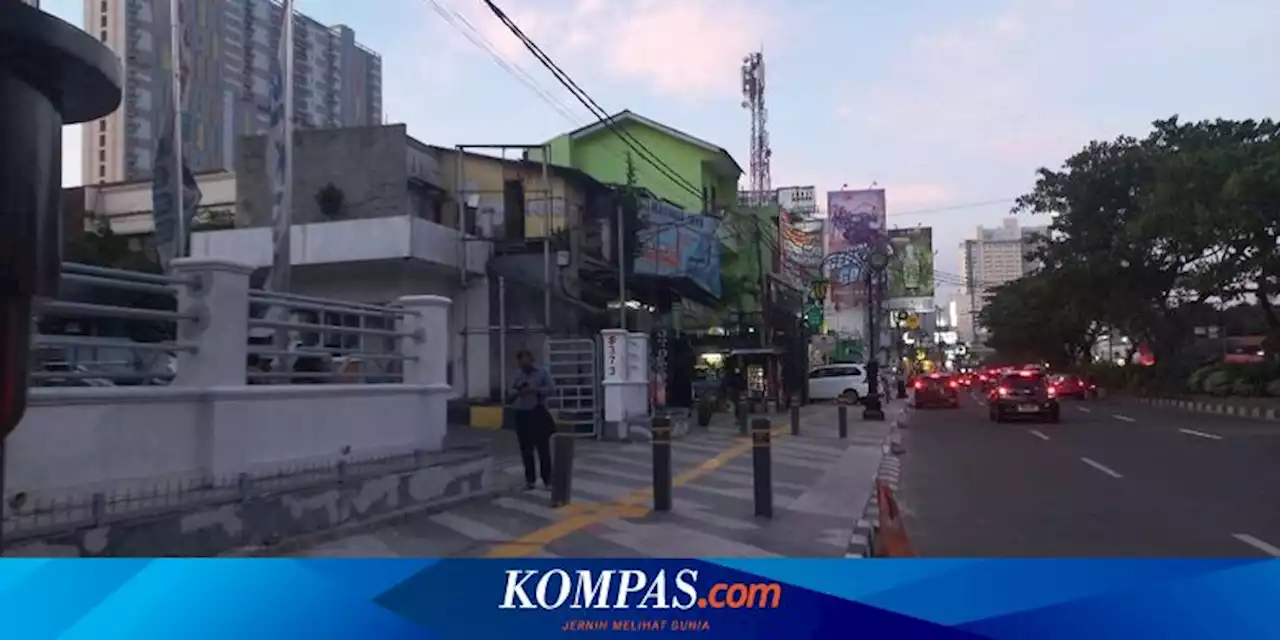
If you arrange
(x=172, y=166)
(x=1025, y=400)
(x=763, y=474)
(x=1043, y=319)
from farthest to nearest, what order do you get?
(x=1043, y=319)
(x=1025, y=400)
(x=172, y=166)
(x=763, y=474)

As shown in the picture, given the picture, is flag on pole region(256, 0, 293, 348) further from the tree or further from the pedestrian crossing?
the tree

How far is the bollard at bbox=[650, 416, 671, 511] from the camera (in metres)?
9.77

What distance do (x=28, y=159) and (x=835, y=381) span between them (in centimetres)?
3808

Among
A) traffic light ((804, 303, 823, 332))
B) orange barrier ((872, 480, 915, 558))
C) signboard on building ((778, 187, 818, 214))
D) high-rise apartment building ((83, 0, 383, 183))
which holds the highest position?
signboard on building ((778, 187, 818, 214))

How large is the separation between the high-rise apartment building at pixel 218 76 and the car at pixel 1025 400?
16.8 m

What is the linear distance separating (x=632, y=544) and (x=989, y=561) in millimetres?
4740

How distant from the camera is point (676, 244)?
2655cm

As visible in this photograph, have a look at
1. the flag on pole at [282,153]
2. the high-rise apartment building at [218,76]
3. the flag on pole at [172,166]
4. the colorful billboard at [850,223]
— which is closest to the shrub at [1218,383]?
the colorful billboard at [850,223]

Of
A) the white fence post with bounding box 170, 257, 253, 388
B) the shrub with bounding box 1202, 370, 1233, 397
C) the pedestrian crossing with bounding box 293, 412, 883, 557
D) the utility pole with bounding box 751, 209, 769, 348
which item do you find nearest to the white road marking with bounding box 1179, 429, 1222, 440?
the pedestrian crossing with bounding box 293, 412, 883, 557

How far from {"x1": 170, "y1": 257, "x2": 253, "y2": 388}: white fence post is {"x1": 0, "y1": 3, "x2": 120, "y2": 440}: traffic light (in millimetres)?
5171

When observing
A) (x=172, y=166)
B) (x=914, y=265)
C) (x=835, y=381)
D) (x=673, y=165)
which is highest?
(x=673, y=165)

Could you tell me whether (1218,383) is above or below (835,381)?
below

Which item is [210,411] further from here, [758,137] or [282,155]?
[758,137]

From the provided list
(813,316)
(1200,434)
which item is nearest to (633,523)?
(1200,434)
